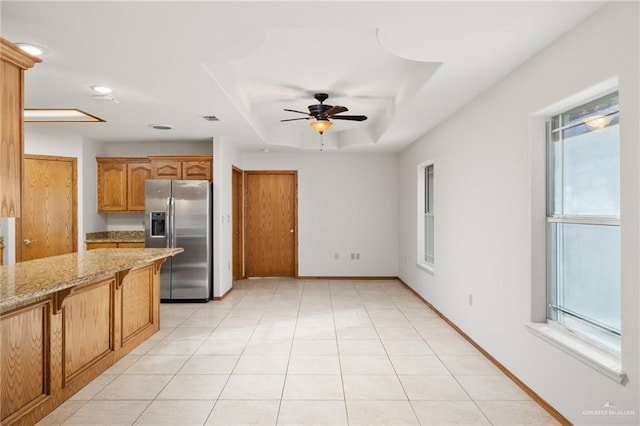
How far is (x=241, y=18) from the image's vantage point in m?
2.25

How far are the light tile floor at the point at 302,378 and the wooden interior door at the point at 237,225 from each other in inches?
86.7

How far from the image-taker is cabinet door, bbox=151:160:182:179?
6.02 metres

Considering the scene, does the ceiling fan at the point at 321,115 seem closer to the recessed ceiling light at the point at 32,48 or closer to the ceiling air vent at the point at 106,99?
the ceiling air vent at the point at 106,99

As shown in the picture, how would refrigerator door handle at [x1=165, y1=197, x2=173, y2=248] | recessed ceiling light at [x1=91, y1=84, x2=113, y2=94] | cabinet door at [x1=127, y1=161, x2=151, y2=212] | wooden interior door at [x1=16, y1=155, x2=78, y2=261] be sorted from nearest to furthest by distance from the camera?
recessed ceiling light at [x1=91, y1=84, x2=113, y2=94]
wooden interior door at [x1=16, y1=155, x2=78, y2=261]
refrigerator door handle at [x1=165, y1=197, x2=173, y2=248]
cabinet door at [x1=127, y1=161, x2=151, y2=212]

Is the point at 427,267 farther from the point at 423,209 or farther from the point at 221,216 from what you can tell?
the point at 221,216

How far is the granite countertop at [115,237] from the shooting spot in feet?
19.9

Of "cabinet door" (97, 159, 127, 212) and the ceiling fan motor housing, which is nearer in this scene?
the ceiling fan motor housing

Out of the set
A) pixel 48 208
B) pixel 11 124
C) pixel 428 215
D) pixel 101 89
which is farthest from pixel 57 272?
pixel 428 215

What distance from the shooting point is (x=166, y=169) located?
239 inches

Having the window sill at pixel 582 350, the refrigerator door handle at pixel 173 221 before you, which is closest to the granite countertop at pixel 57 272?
the refrigerator door handle at pixel 173 221

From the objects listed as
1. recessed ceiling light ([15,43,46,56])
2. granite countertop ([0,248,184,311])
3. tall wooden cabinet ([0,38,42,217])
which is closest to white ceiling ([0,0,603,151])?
recessed ceiling light ([15,43,46,56])

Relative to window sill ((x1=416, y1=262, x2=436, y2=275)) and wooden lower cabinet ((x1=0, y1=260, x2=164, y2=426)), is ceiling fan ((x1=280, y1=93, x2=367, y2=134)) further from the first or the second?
wooden lower cabinet ((x1=0, y1=260, x2=164, y2=426))

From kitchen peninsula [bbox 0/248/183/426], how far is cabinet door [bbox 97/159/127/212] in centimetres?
277

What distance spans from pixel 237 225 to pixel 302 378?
4631 millimetres
